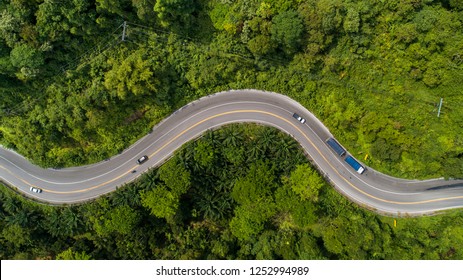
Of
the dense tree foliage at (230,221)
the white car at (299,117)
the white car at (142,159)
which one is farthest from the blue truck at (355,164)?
the white car at (142,159)

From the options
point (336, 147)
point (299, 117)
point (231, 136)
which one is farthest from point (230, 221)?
point (336, 147)

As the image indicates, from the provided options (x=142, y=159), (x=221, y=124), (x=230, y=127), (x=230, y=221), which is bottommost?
(x=230, y=221)

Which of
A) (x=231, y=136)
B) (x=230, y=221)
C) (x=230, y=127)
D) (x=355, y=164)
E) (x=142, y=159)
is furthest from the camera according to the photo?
(x=142, y=159)

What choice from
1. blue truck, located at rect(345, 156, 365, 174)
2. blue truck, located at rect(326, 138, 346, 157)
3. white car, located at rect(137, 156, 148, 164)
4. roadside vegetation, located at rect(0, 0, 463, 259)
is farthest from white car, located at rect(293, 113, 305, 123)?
white car, located at rect(137, 156, 148, 164)

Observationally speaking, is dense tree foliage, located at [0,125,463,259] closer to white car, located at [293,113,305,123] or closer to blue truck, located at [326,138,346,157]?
white car, located at [293,113,305,123]

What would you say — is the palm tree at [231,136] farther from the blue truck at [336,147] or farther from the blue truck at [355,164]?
the blue truck at [355,164]

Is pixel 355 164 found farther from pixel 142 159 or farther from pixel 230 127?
pixel 142 159

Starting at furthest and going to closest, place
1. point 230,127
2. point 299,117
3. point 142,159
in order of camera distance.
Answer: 1. point 142,159
2. point 230,127
3. point 299,117

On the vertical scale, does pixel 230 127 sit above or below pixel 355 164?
above
